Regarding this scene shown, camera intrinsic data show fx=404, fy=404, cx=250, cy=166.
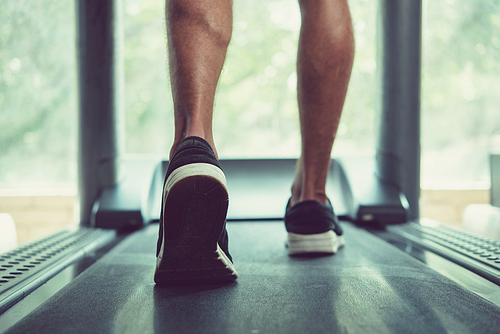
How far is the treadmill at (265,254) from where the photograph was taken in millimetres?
547

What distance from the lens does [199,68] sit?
0.71 m

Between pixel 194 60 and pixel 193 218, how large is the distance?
0.94 feet

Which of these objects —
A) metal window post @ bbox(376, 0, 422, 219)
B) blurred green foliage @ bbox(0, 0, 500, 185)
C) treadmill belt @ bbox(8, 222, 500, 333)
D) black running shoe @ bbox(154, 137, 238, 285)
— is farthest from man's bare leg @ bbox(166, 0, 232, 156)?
blurred green foliage @ bbox(0, 0, 500, 185)

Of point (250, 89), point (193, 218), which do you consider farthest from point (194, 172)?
point (250, 89)

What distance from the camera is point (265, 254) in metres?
0.96

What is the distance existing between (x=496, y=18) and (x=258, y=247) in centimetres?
255

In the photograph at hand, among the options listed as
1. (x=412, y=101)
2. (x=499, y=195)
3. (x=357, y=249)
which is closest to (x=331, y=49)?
(x=357, y=249)

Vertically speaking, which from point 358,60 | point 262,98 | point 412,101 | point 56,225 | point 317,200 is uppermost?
point 358,60

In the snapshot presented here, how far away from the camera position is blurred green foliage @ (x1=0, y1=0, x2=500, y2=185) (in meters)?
→ 2.51

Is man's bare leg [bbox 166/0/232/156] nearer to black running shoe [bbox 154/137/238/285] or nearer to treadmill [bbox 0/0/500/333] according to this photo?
black running shoe [bbox 154/137/238/285]

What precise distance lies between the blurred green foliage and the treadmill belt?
1.74 metres

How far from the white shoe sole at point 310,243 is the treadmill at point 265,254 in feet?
0.08

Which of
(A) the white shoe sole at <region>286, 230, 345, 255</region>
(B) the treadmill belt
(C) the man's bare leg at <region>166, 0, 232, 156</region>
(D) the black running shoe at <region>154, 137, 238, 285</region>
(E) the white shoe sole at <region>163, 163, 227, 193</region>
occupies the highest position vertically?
(C) the man's bare leg at <region>166, 0, 232, 156</region>

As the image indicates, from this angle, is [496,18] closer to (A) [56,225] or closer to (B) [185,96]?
(B) [185,96]
